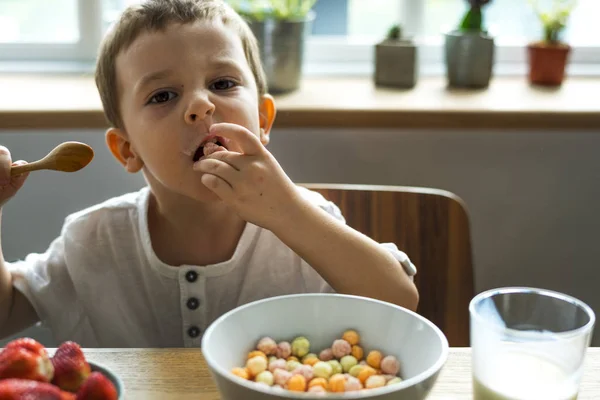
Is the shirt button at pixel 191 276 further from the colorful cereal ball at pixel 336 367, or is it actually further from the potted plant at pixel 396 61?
the potted plant at pixel 396 61

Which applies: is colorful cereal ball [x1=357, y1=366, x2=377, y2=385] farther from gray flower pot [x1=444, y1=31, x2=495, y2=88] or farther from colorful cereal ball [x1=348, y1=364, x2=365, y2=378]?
gray flower pot [x1=444, y1=31, x2=495, y2=88]

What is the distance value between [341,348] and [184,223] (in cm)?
48

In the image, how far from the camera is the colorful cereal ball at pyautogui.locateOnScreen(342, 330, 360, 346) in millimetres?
788

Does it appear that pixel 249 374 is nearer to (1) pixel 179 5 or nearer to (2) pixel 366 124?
(1) pixel 179 5

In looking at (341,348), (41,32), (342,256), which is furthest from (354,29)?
(341,348)

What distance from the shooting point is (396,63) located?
1783 millimetres

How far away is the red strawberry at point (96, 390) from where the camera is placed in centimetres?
66

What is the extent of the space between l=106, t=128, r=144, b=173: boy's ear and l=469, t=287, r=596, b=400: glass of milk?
0.61 metres

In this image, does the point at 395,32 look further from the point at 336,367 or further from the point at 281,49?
the point at 336,367

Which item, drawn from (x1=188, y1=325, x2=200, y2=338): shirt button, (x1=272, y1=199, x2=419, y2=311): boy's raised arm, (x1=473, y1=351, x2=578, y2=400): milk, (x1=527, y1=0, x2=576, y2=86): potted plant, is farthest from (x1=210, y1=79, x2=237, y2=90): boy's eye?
(x1=527, y1=0, x2=576, y2=86): potted plant

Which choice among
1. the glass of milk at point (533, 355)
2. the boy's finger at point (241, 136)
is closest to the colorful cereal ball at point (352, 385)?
the glass of milk at point (533, 355)

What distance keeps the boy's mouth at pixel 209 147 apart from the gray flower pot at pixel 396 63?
0.84m

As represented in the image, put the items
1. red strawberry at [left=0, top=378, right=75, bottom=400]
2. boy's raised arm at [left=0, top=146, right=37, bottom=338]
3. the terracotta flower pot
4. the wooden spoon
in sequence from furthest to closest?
1. the terracotta flower pot
2. boy's raised arm at [left=0, top=146, right=37, bottom=338]
3. the wooden spoon
4. red strawberry at [left=0, top=378, right=75, bottom=400]

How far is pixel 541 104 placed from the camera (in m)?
1.64
